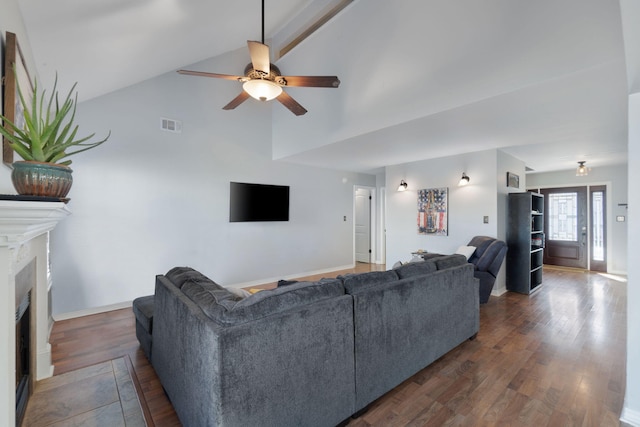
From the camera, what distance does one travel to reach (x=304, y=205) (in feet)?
18.7

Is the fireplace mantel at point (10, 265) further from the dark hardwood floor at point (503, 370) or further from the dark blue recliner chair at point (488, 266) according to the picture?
the dark blue recliner chair at point (488, 266)

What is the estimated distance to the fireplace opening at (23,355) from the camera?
5.59ft

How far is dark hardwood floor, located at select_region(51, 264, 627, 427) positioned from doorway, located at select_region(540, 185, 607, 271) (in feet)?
10.2

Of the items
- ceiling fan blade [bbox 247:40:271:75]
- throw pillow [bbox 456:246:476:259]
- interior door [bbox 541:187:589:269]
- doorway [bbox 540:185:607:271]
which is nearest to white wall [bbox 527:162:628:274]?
doorway [bbox 540:185:607:271]

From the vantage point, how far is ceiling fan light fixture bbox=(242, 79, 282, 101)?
98.3 inches

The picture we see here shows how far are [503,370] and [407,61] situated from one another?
10.0 feet

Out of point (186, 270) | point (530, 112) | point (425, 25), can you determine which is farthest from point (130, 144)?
point (530, 112)

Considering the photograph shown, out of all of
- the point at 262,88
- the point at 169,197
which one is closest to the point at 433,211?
the point at 262,88

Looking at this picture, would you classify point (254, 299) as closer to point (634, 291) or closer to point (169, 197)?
point (634, 291)

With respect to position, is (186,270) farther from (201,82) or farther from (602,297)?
(602,297)

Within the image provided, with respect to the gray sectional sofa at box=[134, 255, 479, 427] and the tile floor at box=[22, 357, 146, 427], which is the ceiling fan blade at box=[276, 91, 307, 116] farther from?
the tile floor at box=[22, 357, 146, 427]

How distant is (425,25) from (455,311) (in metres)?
2.76

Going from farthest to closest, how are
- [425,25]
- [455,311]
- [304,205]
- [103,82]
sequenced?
1. [304,205]
2. [103,82]
3. [425,25]
4. [455,311]

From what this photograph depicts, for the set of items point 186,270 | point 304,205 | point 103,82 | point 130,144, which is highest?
point 103,82
